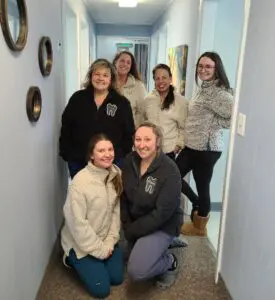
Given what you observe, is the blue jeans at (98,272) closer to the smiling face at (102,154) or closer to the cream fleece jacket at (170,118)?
the smiling face at (102,154)

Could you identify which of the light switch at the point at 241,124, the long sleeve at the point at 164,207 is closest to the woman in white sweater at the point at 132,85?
the long sleeve at the point at 164,207

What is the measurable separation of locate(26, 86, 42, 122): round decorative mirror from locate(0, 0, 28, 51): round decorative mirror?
0.25 meters

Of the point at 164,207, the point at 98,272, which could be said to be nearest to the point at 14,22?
the point at 164,207

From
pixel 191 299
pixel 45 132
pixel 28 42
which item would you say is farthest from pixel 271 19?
pixel 191 299

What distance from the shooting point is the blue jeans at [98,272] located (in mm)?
1951

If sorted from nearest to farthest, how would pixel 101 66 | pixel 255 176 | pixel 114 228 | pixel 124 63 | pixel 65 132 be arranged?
pixel 255 176 < pixel 114 228 < pixel 101 66 < pixel 65 132 < pixel 124 63

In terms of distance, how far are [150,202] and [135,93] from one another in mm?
1158

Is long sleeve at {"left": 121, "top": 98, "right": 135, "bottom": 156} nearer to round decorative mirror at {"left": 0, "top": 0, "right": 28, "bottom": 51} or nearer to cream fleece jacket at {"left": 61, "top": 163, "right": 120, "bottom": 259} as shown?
cream fleece jacket at {"left": 61, "top": 163, "right": 120, "bottom": 259}

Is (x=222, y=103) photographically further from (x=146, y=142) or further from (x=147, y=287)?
(x=147, y=287)

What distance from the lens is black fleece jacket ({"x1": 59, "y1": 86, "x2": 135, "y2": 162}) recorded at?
7.52ft

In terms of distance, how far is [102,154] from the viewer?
1945 mm

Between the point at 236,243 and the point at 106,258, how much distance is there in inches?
30.9

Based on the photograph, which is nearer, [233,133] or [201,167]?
[233,133]

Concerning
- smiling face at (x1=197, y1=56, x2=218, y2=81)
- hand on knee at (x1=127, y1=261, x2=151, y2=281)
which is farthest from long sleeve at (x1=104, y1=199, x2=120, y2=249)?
smiling face at (x1=197, y1=56, x2=218, y2=81)
